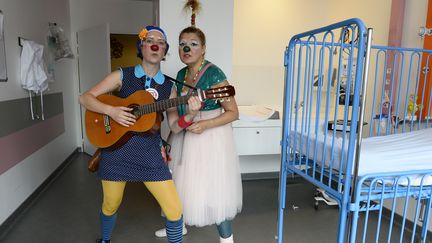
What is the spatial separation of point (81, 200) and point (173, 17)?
188 cm

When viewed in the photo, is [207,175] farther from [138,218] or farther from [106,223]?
[138,218]

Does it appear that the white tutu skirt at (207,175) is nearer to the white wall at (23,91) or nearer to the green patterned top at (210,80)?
the green patterned top at (210,80)

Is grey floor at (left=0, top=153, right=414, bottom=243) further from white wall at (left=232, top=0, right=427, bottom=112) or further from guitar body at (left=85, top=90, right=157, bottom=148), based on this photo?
white wall at (left=232, top=0, right=427, bottom=112)

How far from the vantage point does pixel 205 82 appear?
1.77 metres

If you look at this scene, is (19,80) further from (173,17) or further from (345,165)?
(345,165)

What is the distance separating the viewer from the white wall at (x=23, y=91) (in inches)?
92.8

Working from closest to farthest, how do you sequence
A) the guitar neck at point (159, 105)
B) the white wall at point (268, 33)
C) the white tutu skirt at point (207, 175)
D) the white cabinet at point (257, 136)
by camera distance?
1. the guitar neck at point (159, 105)
2. the white tutu skirt at point (207, 175)
3. the white cabinet at point (257, 136)
4. the white wall at point (268, 33)

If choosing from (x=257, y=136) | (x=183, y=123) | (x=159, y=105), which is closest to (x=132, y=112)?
(x=159, y=105)

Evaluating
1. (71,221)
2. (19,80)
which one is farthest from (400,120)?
(19,80)

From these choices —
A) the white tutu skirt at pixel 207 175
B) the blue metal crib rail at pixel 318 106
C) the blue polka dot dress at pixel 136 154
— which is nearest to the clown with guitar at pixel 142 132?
the blue polka dot dress at pixel 136 154

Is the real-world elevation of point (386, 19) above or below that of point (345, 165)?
above

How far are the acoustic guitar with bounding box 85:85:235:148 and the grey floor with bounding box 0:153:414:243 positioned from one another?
0.91m

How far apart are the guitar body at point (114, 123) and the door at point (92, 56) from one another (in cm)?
215

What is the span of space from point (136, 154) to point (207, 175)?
430mm
